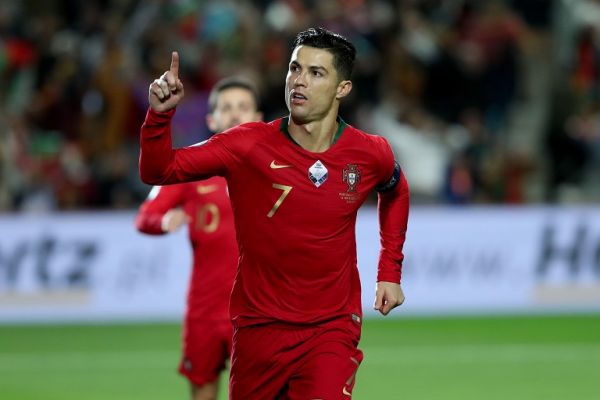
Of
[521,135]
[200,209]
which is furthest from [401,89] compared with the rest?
[200,209]

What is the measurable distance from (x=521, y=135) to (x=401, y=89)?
2120 millimetres

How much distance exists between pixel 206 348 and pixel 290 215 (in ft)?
7.36

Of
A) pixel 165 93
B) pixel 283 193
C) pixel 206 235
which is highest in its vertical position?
pixel 165 93

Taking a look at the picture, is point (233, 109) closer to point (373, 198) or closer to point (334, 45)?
point (334, 45)

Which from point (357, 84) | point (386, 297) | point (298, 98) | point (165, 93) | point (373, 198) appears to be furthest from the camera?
point (357, 84)

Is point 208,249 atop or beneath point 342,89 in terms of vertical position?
beneath

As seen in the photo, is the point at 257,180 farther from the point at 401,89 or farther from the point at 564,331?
the point at 401,89

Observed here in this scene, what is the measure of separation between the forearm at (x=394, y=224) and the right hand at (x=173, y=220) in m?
1.78

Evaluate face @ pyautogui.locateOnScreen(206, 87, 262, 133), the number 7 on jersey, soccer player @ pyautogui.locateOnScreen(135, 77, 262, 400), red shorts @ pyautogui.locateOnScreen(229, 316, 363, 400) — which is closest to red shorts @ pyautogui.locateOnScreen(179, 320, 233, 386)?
soccer player @ pyautogui.locateOnScreen(135, 77, 262, 400)

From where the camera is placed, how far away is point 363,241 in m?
14.3

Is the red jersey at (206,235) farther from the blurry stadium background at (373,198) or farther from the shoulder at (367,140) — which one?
the blurry stadium background at (373,198)

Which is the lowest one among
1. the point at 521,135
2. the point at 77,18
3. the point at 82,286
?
the point at 82,286

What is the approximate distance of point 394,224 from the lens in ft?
20.6

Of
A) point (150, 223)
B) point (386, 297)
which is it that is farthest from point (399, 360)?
point (386, 297)
